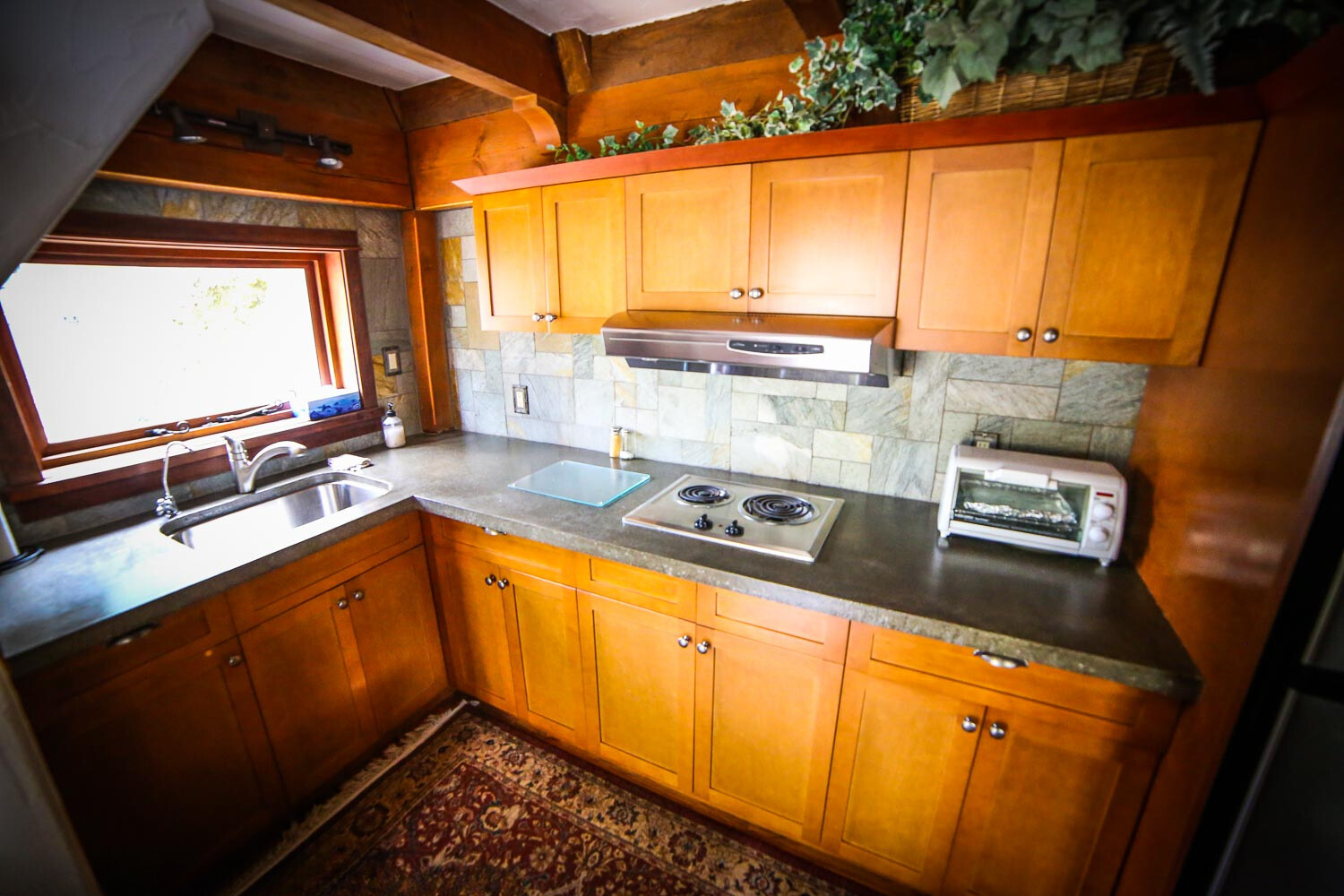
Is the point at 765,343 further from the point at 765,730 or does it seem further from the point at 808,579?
the point at 765,730

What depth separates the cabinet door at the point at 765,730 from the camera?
1.52 meters

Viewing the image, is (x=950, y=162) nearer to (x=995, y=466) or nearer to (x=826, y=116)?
(x=826, y=116)

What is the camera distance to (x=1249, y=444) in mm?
1031

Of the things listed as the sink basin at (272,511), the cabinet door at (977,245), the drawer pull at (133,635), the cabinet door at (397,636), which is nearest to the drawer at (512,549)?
the cabinet door at (397,636)

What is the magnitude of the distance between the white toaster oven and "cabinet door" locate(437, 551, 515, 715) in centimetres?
157

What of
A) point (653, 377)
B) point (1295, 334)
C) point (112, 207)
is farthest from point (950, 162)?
point (112, 207)

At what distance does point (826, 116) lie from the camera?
1.54m

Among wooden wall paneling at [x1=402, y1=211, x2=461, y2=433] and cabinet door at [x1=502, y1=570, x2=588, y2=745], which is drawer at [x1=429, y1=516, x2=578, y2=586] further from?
wooden wall paneling at [x1=402, y1=211, x2=461, y2=433]

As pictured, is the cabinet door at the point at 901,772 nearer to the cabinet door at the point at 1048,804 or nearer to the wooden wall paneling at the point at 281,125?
the cabinet door at the point at 1048,804

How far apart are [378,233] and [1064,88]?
2.60 meters

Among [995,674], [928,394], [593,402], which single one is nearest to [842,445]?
[928,394]

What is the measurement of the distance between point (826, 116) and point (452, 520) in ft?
5.91

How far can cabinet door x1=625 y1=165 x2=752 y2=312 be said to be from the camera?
166cm

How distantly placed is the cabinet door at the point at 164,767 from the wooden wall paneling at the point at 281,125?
4.69 ft
